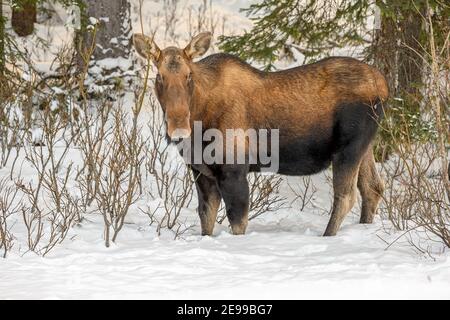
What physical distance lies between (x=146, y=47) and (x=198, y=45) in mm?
480

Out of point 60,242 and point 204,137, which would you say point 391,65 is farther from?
point 60,242

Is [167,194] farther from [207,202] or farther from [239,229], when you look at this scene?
[239,229]

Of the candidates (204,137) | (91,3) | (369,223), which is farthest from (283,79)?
(91,3)

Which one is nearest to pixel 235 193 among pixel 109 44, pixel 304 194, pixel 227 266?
pixel 227 266

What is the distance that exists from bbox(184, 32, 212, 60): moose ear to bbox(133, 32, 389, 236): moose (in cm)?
21

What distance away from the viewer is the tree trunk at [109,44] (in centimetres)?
1361

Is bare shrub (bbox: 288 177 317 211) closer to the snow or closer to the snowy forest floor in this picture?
the snowy forest floor

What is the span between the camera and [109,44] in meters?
13.8

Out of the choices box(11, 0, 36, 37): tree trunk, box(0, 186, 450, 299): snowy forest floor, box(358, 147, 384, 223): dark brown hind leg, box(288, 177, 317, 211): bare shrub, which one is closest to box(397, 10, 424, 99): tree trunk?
box(288, 177, 317, 211): bare shrub

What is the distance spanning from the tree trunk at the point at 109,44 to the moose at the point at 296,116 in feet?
17.6

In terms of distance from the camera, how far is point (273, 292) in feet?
19.9

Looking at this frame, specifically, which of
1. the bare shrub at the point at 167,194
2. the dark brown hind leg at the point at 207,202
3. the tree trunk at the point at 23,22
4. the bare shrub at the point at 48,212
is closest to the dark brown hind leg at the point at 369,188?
the dark brown hind leg at the point at 207,202

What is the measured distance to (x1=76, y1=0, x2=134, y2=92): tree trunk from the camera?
13.6 meters

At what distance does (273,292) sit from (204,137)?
238 cm
